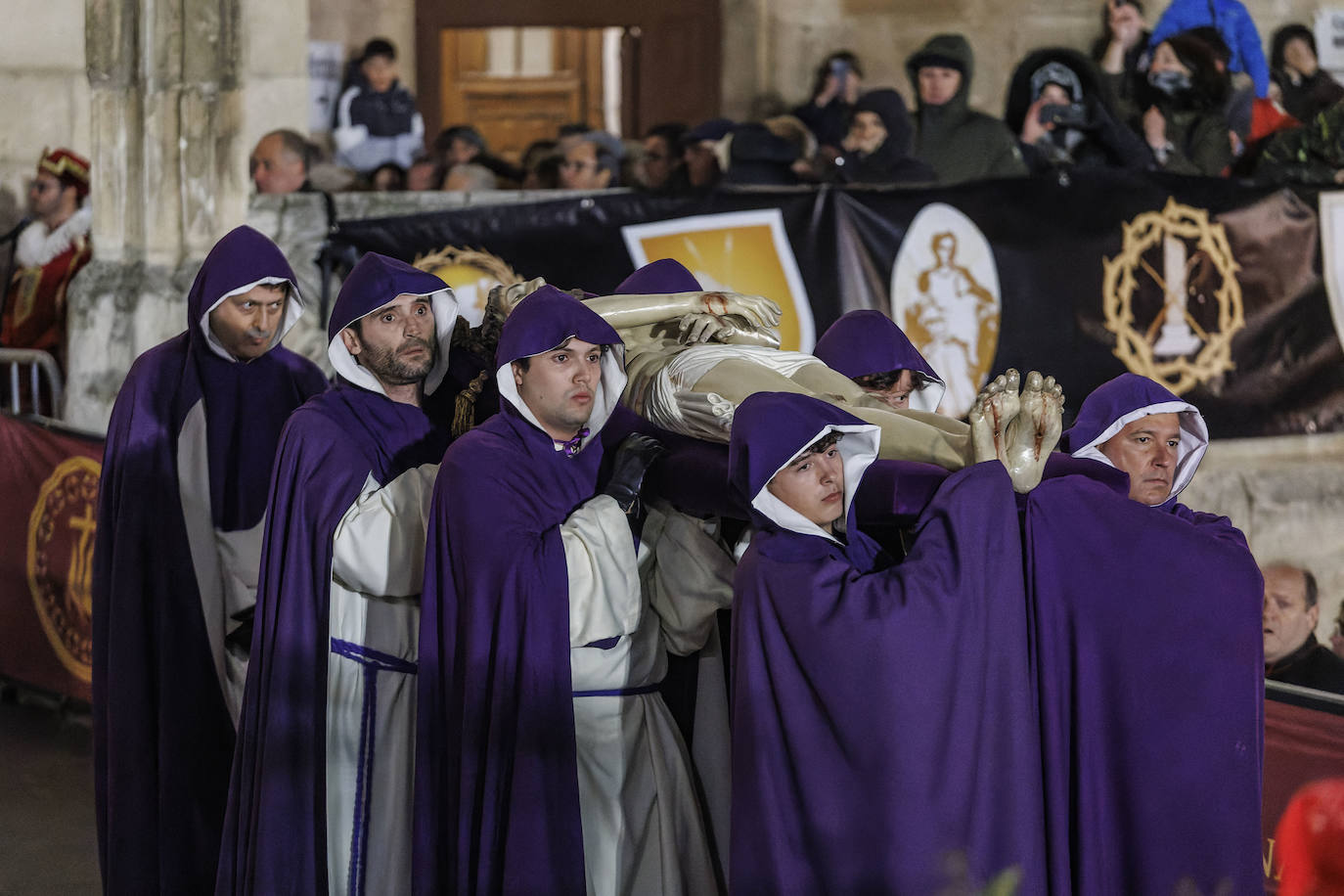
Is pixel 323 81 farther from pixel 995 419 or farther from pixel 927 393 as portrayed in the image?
pixel 995 419

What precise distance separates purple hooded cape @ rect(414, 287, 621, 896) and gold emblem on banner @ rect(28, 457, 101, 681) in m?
3.70

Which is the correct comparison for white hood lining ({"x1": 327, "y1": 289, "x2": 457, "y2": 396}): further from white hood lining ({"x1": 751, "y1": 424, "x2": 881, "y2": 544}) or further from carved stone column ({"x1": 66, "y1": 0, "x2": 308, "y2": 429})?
carved stone column ({"x1": 66, "y1": 0, "x2": 308, "y2": 429})

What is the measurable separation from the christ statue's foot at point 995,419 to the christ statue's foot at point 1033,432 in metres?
0.01

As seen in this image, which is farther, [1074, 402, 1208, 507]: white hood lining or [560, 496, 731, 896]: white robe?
[560, 496, 731, 896]: white robe

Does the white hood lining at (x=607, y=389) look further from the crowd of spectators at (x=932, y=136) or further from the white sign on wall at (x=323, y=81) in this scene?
the white sign on wall at (x=323, y=81)

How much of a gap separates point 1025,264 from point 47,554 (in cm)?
472

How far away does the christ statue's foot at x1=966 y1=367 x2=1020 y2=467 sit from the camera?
3.31 meters

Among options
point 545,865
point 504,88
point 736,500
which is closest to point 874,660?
point 736,500

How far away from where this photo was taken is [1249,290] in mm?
9062

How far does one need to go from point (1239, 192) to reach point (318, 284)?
4.64 m

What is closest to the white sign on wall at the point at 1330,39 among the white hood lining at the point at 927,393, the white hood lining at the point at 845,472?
the white hood lining at the point at 927,393

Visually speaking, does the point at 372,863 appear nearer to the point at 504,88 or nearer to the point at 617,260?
the point at 617,260

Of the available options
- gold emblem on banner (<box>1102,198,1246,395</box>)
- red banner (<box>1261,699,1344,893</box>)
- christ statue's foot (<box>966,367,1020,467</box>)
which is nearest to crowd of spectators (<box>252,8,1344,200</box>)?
gold emblem on banner (<box>1102,198,1246,395</box>)

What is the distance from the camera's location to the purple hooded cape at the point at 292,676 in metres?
4.25
